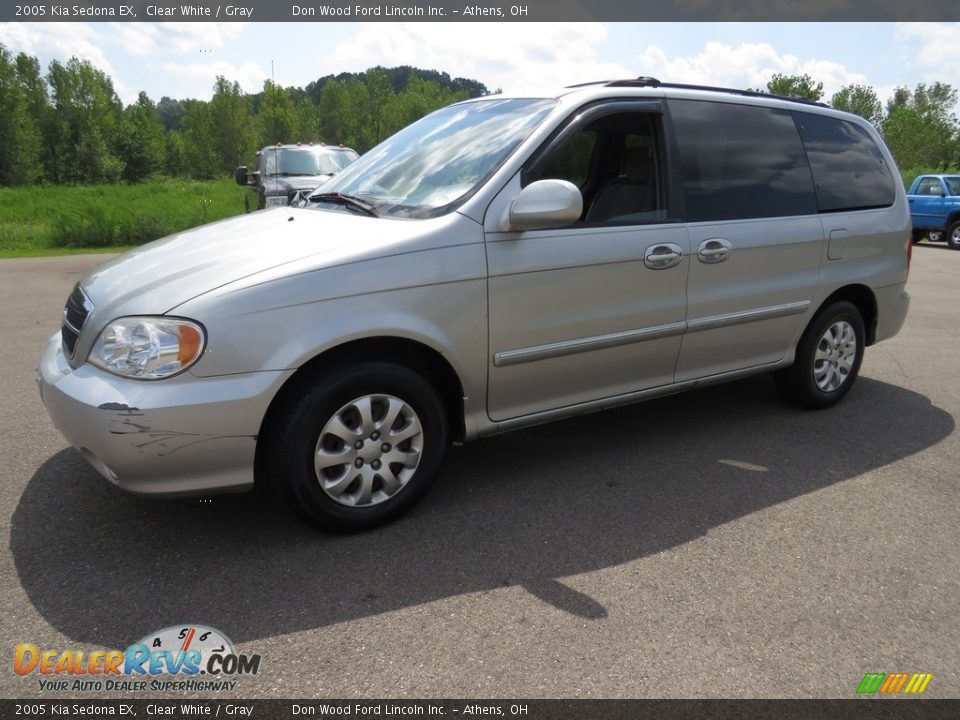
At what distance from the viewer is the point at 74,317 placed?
3133mm

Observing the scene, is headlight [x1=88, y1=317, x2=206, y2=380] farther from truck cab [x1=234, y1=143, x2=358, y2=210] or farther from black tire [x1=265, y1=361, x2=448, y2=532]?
truck cab [x1=234, y1=143, x2=358, y2=210]

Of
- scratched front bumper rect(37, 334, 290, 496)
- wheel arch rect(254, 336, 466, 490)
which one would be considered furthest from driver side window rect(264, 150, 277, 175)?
scratched front bumper rect(37, 334, 290, 496)

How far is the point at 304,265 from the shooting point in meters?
2.89

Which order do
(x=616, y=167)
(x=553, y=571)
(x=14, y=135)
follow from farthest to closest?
(x=14, y=135), (x=616, y=167), (x=553, y=571)

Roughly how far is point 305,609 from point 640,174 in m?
2.67

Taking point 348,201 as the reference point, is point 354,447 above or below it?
below

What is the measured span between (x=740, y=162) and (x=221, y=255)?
9.05ft

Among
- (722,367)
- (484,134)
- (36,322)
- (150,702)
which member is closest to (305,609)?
(150,702)

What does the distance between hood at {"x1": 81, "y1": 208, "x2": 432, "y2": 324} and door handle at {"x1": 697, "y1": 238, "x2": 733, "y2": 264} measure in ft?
5.10

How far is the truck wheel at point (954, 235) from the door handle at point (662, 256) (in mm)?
18503

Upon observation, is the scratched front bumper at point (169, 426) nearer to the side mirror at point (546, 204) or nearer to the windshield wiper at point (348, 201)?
the windshield wiper at point (348, 201)

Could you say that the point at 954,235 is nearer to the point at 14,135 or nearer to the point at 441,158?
the point at 441,158

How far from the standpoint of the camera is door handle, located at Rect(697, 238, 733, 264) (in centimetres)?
387

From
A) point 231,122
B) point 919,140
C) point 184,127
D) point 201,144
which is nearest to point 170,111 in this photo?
point 184,127
